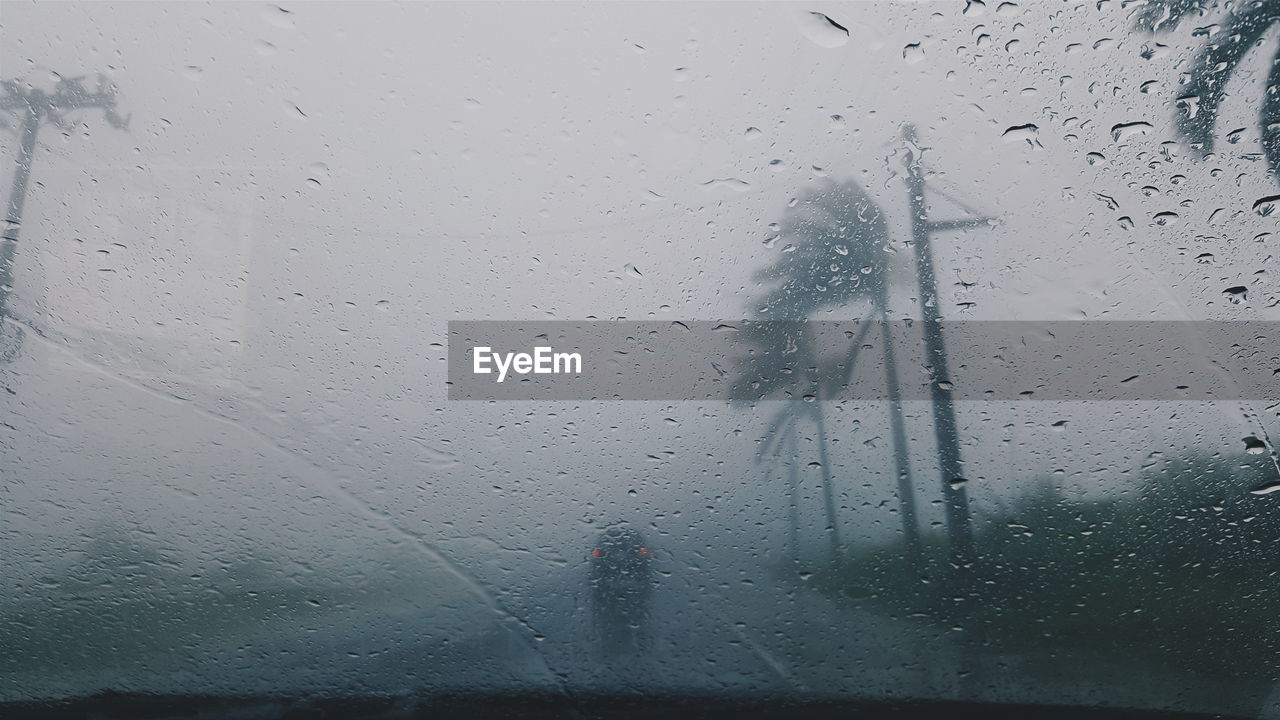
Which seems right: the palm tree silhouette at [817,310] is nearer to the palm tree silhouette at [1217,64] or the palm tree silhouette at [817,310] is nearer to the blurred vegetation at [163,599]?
the palm tree silhouette at [1217,64]

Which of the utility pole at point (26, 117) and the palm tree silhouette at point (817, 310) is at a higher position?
the utility pole at point (26, 117)

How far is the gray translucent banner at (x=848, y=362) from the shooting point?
4.18 ft

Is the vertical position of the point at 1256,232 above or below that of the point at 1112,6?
below

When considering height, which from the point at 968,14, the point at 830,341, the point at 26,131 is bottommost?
the point at 830,341

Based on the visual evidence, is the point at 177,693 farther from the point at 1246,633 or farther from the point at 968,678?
the point at 1246,633

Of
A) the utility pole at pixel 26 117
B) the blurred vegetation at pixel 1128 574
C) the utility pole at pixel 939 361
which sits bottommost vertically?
the blurred vegetation at pixel 1128 574

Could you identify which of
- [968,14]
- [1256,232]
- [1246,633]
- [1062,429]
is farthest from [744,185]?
[1246,633]

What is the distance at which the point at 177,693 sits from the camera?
4.25 feet

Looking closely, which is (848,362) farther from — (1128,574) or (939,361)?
(1128,574)

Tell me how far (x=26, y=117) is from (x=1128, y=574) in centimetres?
234

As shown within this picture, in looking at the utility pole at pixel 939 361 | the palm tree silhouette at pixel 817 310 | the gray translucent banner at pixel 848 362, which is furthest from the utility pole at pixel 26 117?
the utility pole at pixel 939 361

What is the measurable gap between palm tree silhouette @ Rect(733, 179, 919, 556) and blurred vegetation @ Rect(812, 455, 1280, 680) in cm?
16

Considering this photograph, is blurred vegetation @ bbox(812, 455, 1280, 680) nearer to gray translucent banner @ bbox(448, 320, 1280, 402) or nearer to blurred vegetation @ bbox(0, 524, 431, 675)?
gray translucent banner @ bbox(448, 320, 1280, 402)

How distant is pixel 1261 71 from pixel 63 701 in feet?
8.88
